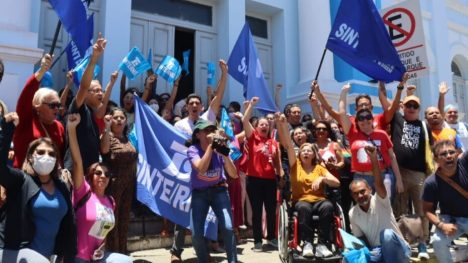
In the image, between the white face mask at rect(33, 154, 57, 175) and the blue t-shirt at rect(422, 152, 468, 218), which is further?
the blue t-shirt at rect(422, 152, 468, 218)

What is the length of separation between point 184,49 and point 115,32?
6.51 ft

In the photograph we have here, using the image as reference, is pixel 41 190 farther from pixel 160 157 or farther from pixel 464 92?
pixel 464 92

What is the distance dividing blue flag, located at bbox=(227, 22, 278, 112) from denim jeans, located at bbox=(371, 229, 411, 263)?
260 cm

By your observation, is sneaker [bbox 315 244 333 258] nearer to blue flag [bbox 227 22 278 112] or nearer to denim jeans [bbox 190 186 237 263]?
denim jeans [bbox 190 186 237 263]

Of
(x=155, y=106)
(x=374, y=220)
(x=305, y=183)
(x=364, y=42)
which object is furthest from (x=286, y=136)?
(x=155, y=106)

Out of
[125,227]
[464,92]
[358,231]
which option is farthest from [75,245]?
[464,92]

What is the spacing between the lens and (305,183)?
4695mm

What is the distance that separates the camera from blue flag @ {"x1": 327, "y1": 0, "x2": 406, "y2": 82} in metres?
5.73

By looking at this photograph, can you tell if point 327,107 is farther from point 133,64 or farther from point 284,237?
point 133,64

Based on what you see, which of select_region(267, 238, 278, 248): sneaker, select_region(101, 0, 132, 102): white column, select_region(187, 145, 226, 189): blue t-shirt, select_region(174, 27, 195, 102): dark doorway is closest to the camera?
select_region(187, 145, 226, 189): blue t-shirt

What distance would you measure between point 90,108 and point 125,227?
1.25 m

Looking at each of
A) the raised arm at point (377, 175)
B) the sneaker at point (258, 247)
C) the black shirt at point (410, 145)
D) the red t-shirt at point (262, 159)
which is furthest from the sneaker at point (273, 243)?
the black shirt at point (410, 145)

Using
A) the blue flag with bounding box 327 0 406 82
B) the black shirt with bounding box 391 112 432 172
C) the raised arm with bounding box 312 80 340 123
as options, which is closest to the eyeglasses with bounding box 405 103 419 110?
the black shirt with bounding box 391 112 432 172

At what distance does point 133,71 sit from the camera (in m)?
5.96
